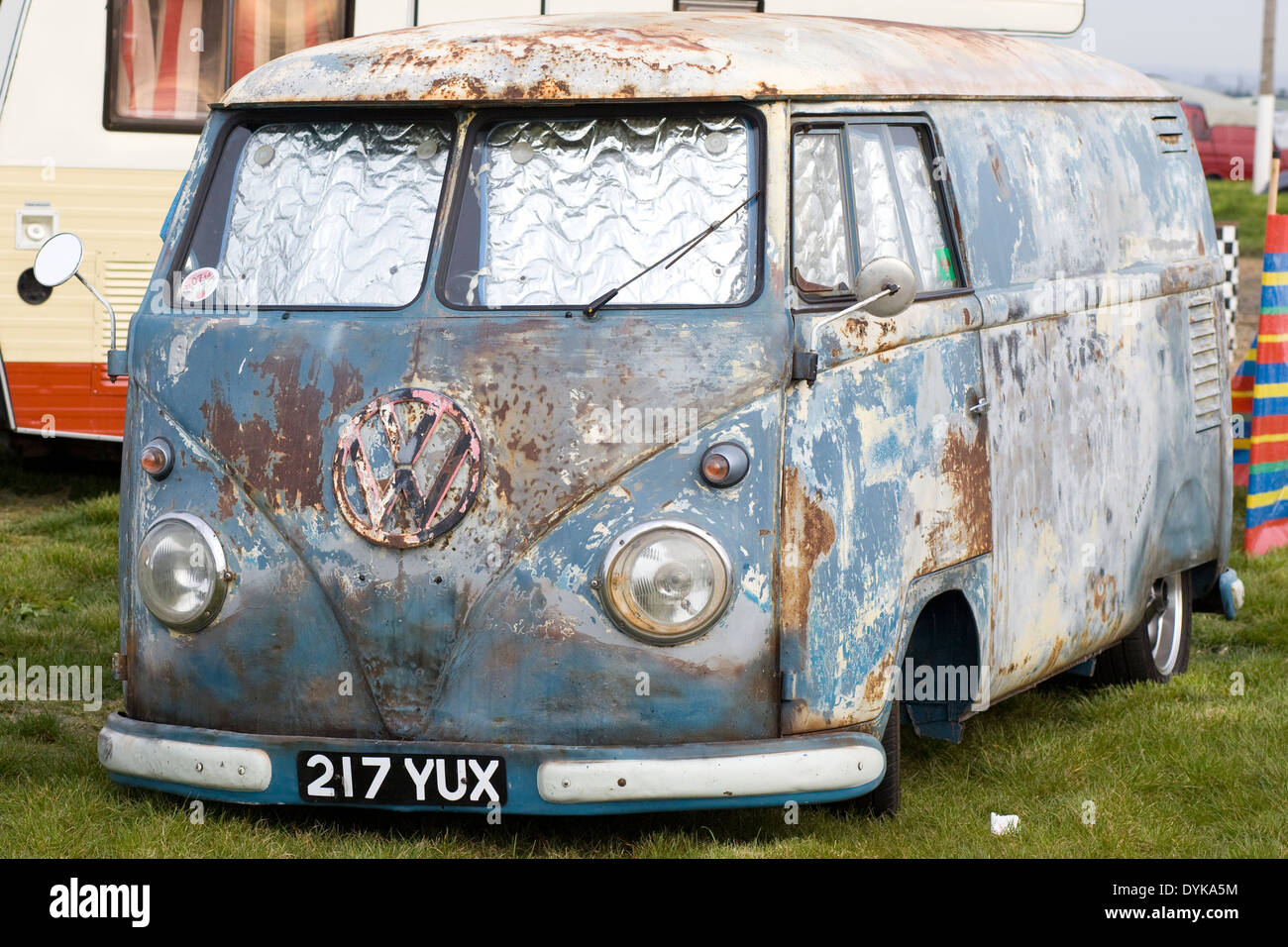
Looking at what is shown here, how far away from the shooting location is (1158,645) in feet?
23.0

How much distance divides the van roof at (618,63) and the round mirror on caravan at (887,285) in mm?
532

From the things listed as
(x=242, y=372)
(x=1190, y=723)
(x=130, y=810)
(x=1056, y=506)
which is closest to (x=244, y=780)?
(x=130, y=810)

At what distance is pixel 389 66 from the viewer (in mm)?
4934

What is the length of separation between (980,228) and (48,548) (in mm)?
4928

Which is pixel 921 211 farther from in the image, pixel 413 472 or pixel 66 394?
pixel 66 394

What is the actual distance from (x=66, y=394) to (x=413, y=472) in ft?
17.8

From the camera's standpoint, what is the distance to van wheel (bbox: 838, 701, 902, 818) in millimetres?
5043

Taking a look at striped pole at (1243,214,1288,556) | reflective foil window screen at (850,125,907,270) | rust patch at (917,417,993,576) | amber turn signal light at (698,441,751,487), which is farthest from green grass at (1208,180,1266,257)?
amber turn signal light at (698,441,751,487)

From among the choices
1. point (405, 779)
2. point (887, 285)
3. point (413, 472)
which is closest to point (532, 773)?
point (405, 779)

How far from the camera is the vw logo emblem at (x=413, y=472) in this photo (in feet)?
15.1

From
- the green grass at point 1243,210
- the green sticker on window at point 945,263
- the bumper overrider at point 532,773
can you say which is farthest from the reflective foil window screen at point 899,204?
the green grass at point 1243,210

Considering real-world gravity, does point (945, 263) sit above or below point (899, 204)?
below

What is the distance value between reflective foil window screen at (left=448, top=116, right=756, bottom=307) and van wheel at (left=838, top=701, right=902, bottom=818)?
1273 mm

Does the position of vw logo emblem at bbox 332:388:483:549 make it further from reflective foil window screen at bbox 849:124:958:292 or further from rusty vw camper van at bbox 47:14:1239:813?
reflective foil window screen at bbox 849:124:958:292
